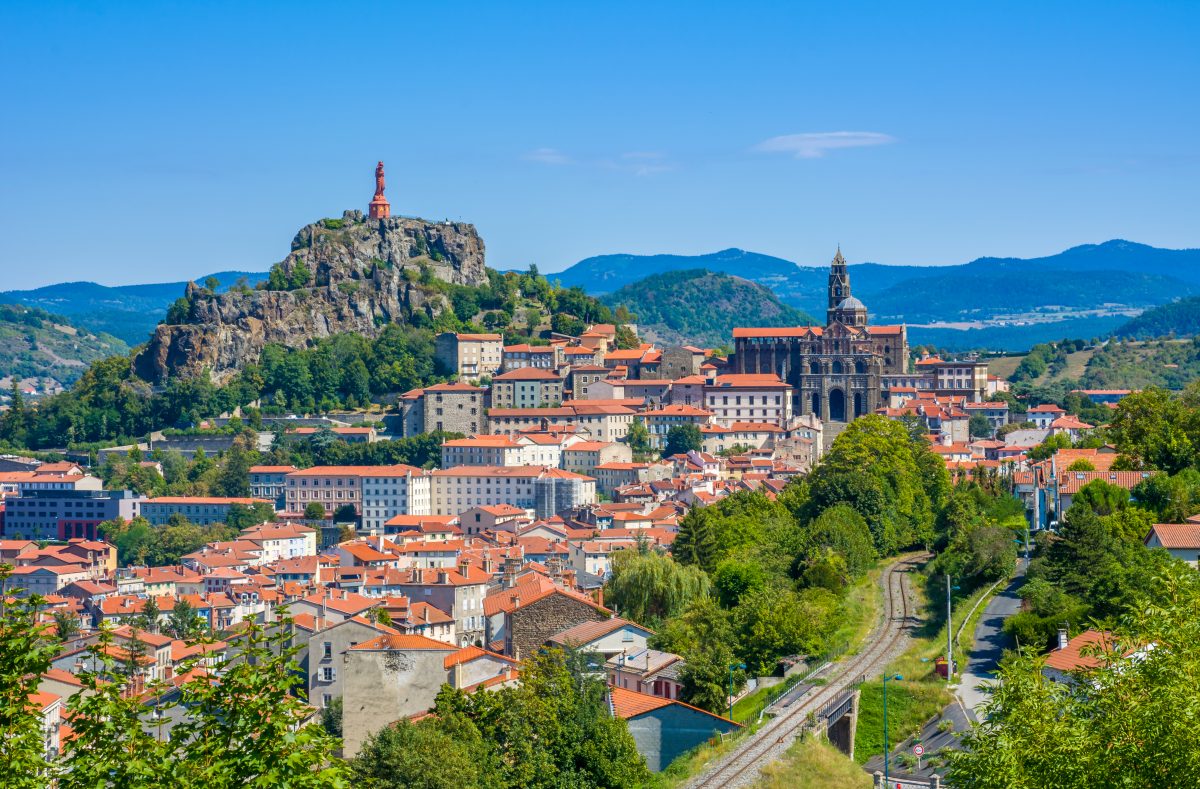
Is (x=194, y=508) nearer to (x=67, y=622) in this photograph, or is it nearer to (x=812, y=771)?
(x=67, y=622)

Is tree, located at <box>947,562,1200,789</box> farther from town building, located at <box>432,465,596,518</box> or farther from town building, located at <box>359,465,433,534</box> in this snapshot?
town building, located at <box>359,465,433,534</box>

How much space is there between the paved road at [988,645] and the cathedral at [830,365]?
4989 centimetres

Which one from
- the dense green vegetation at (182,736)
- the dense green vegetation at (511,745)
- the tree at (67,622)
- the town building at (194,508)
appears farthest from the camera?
the town building at (194,508)

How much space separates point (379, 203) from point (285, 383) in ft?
70.4

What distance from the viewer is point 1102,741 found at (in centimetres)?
1708

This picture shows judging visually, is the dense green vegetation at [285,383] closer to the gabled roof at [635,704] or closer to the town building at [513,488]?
the town building at [513,488]

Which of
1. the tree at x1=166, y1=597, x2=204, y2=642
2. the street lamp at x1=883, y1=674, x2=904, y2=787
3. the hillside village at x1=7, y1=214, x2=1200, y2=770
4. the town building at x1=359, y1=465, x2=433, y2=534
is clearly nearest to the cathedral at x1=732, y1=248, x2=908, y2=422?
the hillside village at x1=7, y1=214, x2=1200, y2=770

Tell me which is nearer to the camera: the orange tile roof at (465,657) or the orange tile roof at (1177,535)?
the orange tile roof at (465,657)

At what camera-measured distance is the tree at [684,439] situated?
285 feet

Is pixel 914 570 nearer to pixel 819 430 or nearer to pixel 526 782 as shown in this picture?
pixel 526 782

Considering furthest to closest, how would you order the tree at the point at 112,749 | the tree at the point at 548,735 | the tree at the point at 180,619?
the tree at the point at 180,619 < the tree at the point at 548,735 < the tree at the point at 112,749

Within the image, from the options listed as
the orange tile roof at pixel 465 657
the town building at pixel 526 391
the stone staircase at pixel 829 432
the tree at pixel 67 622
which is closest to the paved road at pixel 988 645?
the orange tile roof at pixel 465 657

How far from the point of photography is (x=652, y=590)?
45875 millimetres

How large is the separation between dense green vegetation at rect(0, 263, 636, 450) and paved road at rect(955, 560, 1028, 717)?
63139 mm
